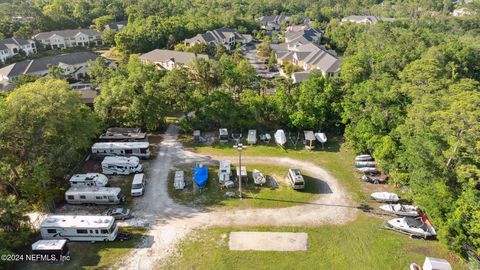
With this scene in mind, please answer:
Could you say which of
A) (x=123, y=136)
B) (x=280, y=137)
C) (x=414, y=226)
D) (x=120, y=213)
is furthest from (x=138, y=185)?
(x=414, y=226)

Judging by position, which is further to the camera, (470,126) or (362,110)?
(362,110)

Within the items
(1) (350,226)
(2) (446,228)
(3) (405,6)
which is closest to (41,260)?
(1) (350,226)

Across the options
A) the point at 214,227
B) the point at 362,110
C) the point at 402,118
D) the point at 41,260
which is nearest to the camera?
the point at 41,260

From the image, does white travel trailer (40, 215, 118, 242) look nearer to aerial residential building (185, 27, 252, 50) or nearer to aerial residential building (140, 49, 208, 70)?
aerial residential building (140, 49, 208, 70)

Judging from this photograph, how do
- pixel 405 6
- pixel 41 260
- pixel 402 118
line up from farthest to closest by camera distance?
pixel 405 6, pixel 402 118, pixel 41 260

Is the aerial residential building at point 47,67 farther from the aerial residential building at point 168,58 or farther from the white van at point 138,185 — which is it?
the white van at point 138,185

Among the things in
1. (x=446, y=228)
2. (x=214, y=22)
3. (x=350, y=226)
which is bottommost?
(x=350, y=226)

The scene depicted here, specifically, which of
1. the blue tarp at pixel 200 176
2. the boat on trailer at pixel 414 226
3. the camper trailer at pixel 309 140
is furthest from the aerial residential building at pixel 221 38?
the boat on trailer at pixel 414 226

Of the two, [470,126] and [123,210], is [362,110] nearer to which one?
[470,126]
